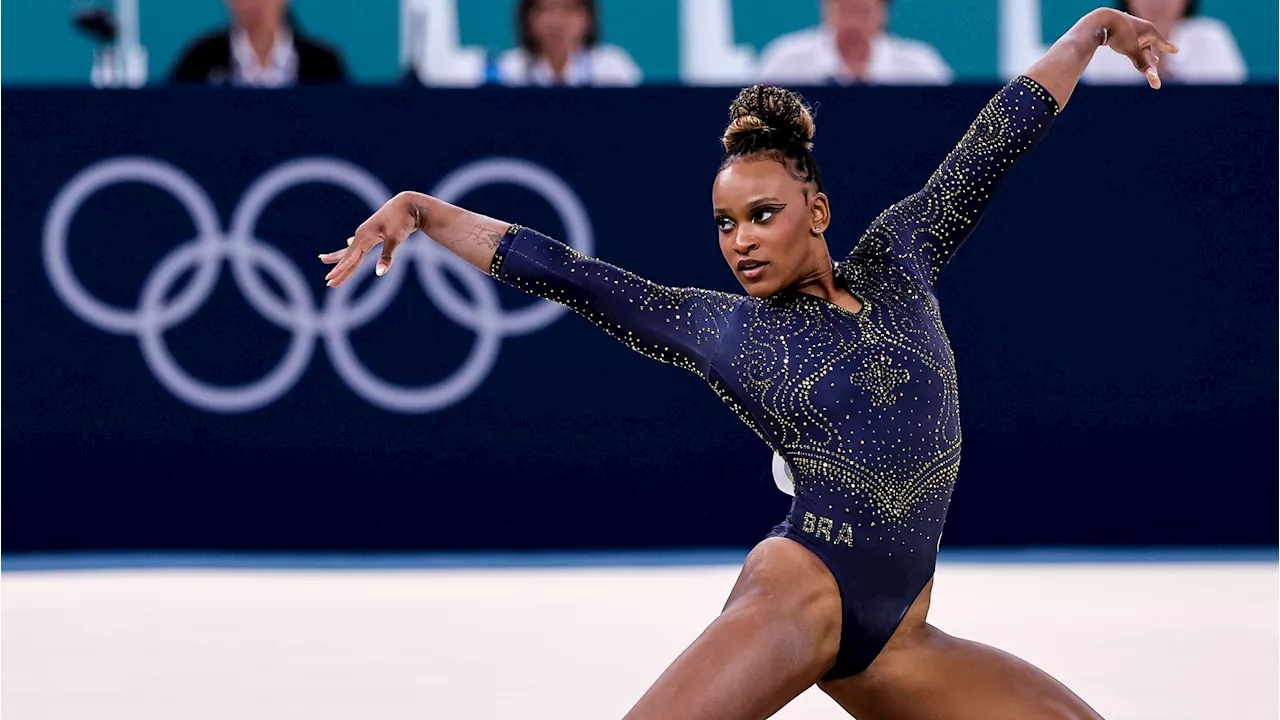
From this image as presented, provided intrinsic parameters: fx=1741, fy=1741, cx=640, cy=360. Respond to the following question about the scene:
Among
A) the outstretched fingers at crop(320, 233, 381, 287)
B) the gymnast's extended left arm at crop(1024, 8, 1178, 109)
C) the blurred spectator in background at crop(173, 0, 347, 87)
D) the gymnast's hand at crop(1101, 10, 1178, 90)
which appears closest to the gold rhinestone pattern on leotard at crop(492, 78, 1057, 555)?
the outstretched fingers at crop(320, 233, 381, 287)

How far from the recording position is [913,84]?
6781mm

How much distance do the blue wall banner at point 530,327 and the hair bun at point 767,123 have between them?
Answer: 3195 mm

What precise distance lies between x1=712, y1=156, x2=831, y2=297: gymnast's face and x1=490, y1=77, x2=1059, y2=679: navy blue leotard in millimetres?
74

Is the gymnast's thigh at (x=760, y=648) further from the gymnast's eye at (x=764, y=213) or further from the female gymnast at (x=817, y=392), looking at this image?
the gymnast's eye at (x=764, y=213)

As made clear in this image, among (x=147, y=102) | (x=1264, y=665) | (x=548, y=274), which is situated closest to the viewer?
(x=548, y=274)

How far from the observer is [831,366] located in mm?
3422

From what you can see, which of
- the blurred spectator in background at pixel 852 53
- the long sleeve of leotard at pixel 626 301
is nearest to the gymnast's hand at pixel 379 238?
the long sleeve of leotard at pixel 626 301

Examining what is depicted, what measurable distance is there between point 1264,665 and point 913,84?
284cm

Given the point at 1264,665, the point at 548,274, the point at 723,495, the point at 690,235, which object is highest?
the point at 690,235

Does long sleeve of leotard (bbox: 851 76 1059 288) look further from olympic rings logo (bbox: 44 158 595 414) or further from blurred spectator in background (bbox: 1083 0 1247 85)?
blurred spectator in background (bbox: 1083 0 1247 85)

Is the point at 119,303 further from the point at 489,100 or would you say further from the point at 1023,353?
the point at 1023,353

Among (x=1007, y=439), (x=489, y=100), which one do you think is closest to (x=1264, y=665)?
(x=1007, y=439)

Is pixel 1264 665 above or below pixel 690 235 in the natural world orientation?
below

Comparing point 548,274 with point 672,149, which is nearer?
point 548,274
